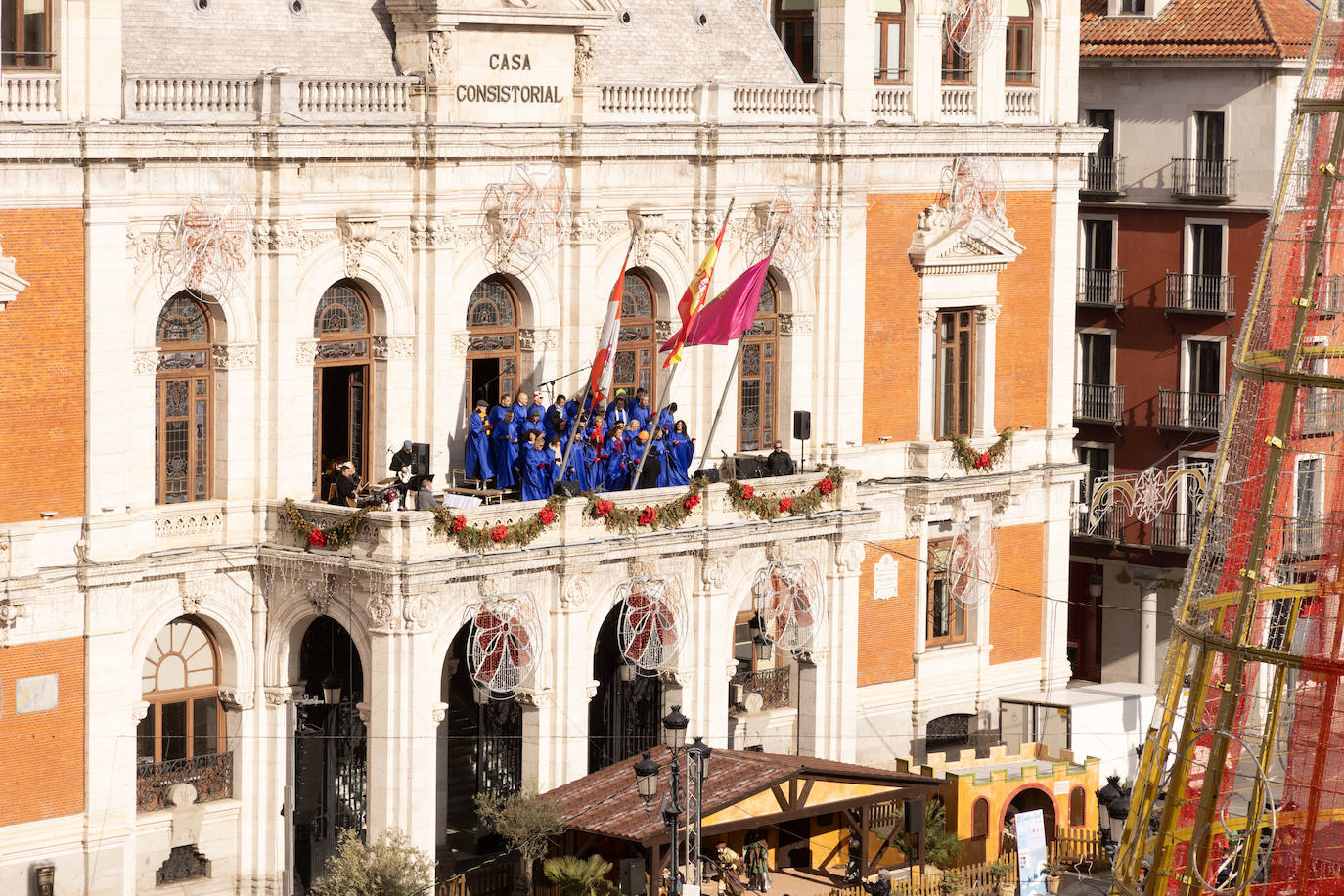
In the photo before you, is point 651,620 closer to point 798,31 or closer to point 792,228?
point 792,228

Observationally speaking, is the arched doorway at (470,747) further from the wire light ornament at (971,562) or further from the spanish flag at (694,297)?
the wire light ornament at (971,562)

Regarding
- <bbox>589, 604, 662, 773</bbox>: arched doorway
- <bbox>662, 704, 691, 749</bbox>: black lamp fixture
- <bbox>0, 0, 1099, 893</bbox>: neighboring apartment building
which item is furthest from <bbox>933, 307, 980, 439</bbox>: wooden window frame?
<bbox>662, 704, 691, 749</bbox>: black lamp fixture

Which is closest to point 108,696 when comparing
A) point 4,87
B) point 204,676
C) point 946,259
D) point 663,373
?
point 204,676

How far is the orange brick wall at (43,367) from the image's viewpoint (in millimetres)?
47094

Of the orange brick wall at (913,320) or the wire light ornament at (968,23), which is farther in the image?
the wire light ornament at (968,23)

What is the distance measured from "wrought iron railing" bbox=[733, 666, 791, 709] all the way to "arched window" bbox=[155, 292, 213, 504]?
42.5ft

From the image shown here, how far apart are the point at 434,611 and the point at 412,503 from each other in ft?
7.94

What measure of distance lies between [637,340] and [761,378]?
3256 mm

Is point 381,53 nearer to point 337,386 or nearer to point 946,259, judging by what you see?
point 337,386

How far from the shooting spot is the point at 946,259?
61719mm

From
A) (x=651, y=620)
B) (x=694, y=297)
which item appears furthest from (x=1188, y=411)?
(x=651, y=620)

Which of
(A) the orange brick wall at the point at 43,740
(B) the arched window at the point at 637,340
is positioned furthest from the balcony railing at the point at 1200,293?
(A) the orange brick wall at the point at 43,740

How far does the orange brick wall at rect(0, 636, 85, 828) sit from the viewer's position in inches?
1879

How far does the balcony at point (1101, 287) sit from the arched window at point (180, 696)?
1168 inches
